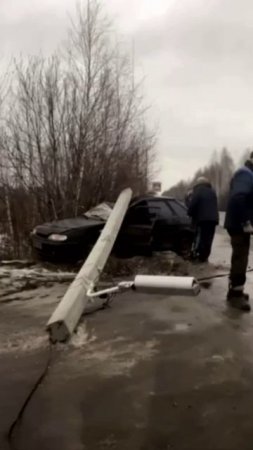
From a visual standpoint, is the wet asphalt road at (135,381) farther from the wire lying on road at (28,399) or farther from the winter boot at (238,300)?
the winter boot at (238,300)

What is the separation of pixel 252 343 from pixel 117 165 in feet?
42.7

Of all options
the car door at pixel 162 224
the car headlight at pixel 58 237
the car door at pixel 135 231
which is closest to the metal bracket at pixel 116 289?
the car headlight at pixel 58 237

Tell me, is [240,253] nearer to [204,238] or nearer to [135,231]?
[204,238]

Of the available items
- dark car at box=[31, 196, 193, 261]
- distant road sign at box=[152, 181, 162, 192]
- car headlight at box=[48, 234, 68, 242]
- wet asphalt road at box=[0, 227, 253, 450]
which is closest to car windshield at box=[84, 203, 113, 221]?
dark car at box=[31, 196, 193, 261]

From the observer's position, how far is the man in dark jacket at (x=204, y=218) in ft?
44.5

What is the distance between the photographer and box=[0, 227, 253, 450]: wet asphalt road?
401 centimetres

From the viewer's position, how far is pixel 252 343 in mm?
6188

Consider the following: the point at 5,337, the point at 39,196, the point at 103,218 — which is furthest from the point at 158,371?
the point at 39,196

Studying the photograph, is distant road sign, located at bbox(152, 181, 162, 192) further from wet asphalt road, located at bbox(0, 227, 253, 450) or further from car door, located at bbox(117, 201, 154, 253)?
wet asphalt road, located at bbox(0, 227, 253, 450)

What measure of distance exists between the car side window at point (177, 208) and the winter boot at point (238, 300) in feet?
20.4

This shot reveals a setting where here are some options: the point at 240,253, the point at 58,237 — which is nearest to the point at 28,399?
the point at 240,253

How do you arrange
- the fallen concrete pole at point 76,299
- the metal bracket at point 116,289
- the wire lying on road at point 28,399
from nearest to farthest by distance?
the wire lying on road at point 28,399
the fallen concrete pole at point 76,299
the metal bracket at point 116,289

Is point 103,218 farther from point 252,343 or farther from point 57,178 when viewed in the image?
point 252,343

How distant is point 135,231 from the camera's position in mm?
13797
